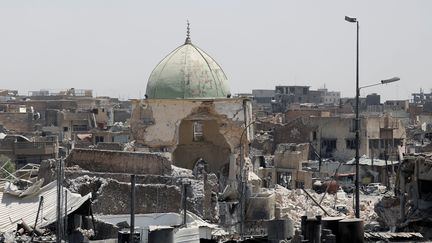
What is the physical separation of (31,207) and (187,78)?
38.7 ft

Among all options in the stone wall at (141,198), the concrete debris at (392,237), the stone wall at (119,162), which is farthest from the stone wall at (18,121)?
the concrete debris at (392,237)

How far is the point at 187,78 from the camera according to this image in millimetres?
30906

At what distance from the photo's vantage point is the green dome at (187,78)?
30922 millimetres

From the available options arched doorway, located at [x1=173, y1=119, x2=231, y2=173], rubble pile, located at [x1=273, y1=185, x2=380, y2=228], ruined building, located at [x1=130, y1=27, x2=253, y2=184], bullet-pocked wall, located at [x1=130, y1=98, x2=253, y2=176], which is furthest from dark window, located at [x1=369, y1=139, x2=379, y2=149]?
ruined building, located at [x1=130, y1=27, x2=253, y2=184]

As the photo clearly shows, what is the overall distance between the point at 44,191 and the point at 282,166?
79.9 feet

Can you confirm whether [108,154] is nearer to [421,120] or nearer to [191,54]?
[191,54]

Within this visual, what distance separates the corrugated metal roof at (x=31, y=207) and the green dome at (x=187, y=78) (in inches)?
417

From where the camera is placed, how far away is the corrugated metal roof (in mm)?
18406

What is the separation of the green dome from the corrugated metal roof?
10598 mm

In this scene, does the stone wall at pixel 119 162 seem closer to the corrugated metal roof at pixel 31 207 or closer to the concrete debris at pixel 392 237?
the corrugated metal roof at pixel 31 207

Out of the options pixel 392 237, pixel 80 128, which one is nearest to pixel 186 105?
pixel 392 237

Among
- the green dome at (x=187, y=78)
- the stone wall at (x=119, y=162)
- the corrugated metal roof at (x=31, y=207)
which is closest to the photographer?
the corrugated metal roof at (x=31, y=207)

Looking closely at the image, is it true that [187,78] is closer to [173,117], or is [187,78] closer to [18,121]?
[173,117]

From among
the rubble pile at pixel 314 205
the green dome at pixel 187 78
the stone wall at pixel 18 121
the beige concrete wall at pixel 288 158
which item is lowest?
the rubble pile at pixel 314 205
